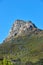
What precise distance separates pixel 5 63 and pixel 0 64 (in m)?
2.33

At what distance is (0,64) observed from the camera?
8494cm

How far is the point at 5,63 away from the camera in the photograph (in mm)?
83188
